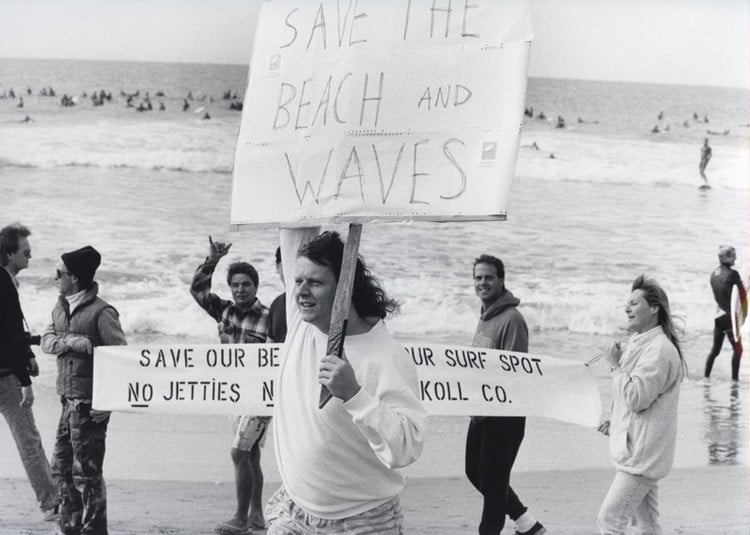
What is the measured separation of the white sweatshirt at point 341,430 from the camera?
412cm

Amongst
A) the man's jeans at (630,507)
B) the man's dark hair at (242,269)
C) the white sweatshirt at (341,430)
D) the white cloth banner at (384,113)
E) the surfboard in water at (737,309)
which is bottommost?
the man's jeans at (630,507)

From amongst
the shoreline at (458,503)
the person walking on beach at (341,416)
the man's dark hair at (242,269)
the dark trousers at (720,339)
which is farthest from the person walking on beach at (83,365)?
the dark trousers at (720,339)

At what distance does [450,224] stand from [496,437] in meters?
4.24

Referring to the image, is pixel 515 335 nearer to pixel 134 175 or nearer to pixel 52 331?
pixel 52 331

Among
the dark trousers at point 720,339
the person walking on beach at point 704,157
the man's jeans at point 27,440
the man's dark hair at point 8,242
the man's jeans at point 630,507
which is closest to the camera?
the man's jeans at point 630,507

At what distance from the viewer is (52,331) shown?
7.12m

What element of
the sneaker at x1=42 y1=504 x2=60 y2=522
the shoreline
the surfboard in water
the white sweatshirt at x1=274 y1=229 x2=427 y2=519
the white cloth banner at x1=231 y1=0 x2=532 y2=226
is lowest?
the sneaker at x1=42 y1=504 x2=60 y2=522

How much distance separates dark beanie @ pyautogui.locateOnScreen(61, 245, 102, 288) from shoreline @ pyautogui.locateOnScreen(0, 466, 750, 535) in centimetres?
124

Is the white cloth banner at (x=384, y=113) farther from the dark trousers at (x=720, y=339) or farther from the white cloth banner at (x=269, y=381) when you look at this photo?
the dark trousers at (x=720, y=339)

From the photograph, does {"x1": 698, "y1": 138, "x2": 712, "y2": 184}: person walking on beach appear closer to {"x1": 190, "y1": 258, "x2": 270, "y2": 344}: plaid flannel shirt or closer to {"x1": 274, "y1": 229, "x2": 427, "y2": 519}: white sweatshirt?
{"x1": 190, "y1": 258, "x2": 270, "y2": 344}: plaid flannel shirt

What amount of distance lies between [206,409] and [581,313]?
4.90m

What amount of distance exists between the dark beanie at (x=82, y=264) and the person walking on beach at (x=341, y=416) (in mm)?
2785

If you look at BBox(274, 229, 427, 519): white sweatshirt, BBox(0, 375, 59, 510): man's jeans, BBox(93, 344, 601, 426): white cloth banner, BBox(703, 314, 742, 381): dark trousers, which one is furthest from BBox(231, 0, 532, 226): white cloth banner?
BBox(703, 314, 742, 381): dark trousers

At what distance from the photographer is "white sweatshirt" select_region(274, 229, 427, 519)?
4.12 meters
